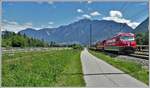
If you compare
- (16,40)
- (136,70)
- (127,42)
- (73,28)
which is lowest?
(136,70)

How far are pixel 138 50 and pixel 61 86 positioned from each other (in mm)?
22342

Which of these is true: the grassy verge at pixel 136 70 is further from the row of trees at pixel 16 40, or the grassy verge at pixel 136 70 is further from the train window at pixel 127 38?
the train window at pixel 127 38

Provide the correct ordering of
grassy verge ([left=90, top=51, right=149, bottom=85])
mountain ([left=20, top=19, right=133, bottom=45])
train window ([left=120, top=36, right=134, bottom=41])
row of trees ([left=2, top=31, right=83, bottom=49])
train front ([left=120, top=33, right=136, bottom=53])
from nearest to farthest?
grassy verge ([left=90, top=51, right=149, bottom=85]), mountain ([left=20, top=19, right=133, bottom=45]), row of trees ([left=2, top=31, right=83, bottom=49]), train window ([left=120, top=36, right=134, bottom=41]), train front ([left=120, top=33, right=136, bottom=53])

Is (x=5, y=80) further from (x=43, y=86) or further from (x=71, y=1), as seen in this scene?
(x=71, y=1)

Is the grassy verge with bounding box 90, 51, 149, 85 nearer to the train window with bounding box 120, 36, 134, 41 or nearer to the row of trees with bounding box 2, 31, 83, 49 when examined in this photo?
the row of trees with bounding box 2, 31, 83, 49

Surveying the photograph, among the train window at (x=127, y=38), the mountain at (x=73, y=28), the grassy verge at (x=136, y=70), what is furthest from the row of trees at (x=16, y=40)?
the train window at (x=127, y=38)

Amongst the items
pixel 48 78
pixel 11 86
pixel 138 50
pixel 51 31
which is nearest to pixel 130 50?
pixel 138 50

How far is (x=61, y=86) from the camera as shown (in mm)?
9797

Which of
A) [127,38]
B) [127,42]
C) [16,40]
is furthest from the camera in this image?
[16,40]

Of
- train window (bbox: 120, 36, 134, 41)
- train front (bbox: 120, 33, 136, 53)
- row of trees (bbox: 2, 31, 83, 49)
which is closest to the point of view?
row of trees (bbox: 2, 31, 83, 49)

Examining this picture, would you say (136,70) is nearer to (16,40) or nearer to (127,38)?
(127,38)

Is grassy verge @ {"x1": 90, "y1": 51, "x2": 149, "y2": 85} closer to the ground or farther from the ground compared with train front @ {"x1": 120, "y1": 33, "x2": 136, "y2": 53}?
closer to the ground

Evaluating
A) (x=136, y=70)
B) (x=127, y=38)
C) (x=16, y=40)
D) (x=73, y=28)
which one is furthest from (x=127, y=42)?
(x=16, y=40)

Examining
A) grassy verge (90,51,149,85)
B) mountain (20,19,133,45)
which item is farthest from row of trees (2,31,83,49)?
grassy verge (90,51,149,85)
